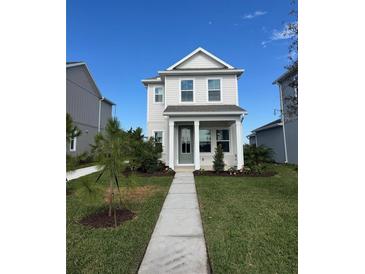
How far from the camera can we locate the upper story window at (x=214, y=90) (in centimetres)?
1311

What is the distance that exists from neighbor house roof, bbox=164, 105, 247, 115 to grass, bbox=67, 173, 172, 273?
20.5 ft

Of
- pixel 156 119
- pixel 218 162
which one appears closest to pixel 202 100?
pixel 156 119

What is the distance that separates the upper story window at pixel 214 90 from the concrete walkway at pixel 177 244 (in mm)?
8214

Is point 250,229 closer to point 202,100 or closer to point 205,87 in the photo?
point 202,100

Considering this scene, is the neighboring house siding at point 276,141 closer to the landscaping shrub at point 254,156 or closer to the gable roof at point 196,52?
the landscaping shrub at point 254,156

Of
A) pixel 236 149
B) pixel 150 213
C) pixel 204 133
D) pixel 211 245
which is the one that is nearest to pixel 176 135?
pixel 204 133

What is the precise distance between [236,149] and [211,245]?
31.3ft

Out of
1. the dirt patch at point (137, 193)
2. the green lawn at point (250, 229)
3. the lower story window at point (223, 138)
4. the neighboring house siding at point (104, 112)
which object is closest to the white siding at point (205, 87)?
the lower story window at point (223, 138)

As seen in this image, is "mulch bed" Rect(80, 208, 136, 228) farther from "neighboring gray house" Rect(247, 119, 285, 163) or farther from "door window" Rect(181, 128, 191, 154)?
"neighboring gray house" Rect(247, 119, 285, 163)

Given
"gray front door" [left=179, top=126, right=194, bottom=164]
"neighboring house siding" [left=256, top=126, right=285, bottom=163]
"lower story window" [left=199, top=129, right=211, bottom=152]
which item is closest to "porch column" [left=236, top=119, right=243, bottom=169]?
"lower story window" [left=199, top=129, right=211, bottom=152]
